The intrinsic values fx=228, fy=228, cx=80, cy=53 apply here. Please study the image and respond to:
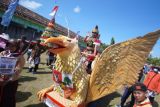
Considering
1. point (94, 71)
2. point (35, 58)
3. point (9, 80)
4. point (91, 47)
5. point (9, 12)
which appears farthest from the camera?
point (35, 58)

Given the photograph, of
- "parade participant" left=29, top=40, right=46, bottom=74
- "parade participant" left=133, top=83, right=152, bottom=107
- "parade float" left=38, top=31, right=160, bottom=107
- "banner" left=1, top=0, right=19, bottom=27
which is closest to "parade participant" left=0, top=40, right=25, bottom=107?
"parade float" left=38, top=31, right=160, bottom=107

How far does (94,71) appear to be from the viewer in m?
3.84

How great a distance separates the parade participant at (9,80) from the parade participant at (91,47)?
1590 millimetres

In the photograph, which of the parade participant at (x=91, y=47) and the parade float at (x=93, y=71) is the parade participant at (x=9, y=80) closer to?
the parade float at (x=93, y=71)

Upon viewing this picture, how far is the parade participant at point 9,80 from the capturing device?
4.44 metres

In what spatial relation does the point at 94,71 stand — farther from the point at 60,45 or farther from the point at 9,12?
the point at 9,12

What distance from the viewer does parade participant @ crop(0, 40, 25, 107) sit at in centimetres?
444

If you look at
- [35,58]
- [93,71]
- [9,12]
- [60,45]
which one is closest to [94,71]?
[93,71]

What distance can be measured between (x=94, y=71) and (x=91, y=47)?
75.1 inches

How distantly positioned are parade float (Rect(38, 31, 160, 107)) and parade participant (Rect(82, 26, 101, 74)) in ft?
4.11

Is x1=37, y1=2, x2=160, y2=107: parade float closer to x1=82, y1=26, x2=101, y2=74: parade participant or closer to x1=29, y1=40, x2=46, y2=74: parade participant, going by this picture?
x1=82, y1=26, x2=101, y2=74: parade participant

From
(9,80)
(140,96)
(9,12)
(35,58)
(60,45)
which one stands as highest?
(9,12)

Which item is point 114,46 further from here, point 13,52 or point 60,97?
point 13,52

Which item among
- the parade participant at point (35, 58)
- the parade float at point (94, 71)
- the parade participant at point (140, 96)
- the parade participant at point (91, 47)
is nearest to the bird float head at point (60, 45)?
the parade float at point (94, 71)
